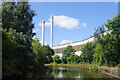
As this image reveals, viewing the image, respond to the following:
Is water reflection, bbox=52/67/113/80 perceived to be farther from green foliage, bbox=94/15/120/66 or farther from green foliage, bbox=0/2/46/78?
green foliage, bbox=94/15/120/66

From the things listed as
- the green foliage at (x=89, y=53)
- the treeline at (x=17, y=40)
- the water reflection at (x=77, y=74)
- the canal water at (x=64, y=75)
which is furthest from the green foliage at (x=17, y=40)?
the green foliage at (x=89, y=53)

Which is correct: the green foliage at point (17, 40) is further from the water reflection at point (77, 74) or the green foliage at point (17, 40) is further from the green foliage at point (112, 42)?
the green foliage at point (112, 42)

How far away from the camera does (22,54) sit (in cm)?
2403

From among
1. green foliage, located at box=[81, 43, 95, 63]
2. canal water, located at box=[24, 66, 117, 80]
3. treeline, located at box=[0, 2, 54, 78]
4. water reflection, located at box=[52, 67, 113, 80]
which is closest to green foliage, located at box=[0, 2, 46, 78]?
treeline, located at box=[0, 2, 54, 78]

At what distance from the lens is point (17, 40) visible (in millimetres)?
24391

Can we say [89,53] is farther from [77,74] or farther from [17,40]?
[17,40]

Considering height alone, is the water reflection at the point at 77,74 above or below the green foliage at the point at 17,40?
below

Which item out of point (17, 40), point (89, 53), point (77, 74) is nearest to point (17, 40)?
point (17, 40)

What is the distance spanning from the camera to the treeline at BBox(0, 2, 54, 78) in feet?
63.6

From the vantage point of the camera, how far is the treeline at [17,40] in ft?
Result: 63.6

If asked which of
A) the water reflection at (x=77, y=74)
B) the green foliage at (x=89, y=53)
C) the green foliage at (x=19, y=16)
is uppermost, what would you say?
the green foliage at (x=19, y=16)

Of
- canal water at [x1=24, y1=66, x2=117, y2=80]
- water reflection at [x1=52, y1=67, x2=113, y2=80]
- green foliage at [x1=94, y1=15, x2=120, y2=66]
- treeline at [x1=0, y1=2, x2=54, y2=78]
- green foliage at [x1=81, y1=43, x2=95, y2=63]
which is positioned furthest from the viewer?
green foliage at [x1=81, y1=43, x2=95, y2=63]

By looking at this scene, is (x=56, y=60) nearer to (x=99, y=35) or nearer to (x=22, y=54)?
(x=99, y=35)

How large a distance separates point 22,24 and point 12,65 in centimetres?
1395
